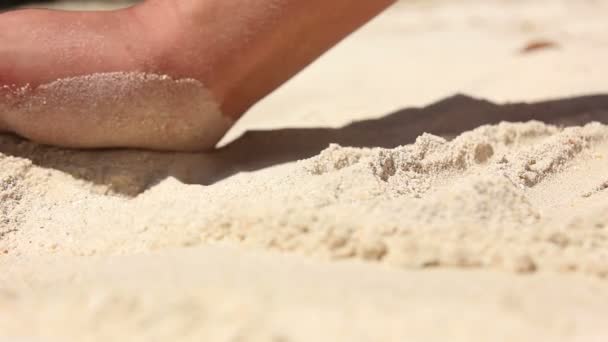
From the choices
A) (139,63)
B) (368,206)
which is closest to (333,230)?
(368,206)

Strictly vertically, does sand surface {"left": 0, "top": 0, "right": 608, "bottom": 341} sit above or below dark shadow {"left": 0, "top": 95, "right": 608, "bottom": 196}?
below

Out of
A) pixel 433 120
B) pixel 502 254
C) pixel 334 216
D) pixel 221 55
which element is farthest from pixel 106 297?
pixel 433 120

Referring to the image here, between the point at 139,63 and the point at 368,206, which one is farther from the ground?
the point at 139,63

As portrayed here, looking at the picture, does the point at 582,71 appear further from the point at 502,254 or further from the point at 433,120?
the point at 502,254

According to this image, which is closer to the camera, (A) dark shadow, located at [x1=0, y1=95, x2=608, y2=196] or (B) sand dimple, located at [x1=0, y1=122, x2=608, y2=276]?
(B) sand dimple, located at [x1=0, y1=122, x2=608, y2=276]

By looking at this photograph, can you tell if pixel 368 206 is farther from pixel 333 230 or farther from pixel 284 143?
pixel 284 143

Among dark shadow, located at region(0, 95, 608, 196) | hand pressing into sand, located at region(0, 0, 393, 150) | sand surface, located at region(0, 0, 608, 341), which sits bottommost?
sand surface, located at region(0, 0, 608, 341)
